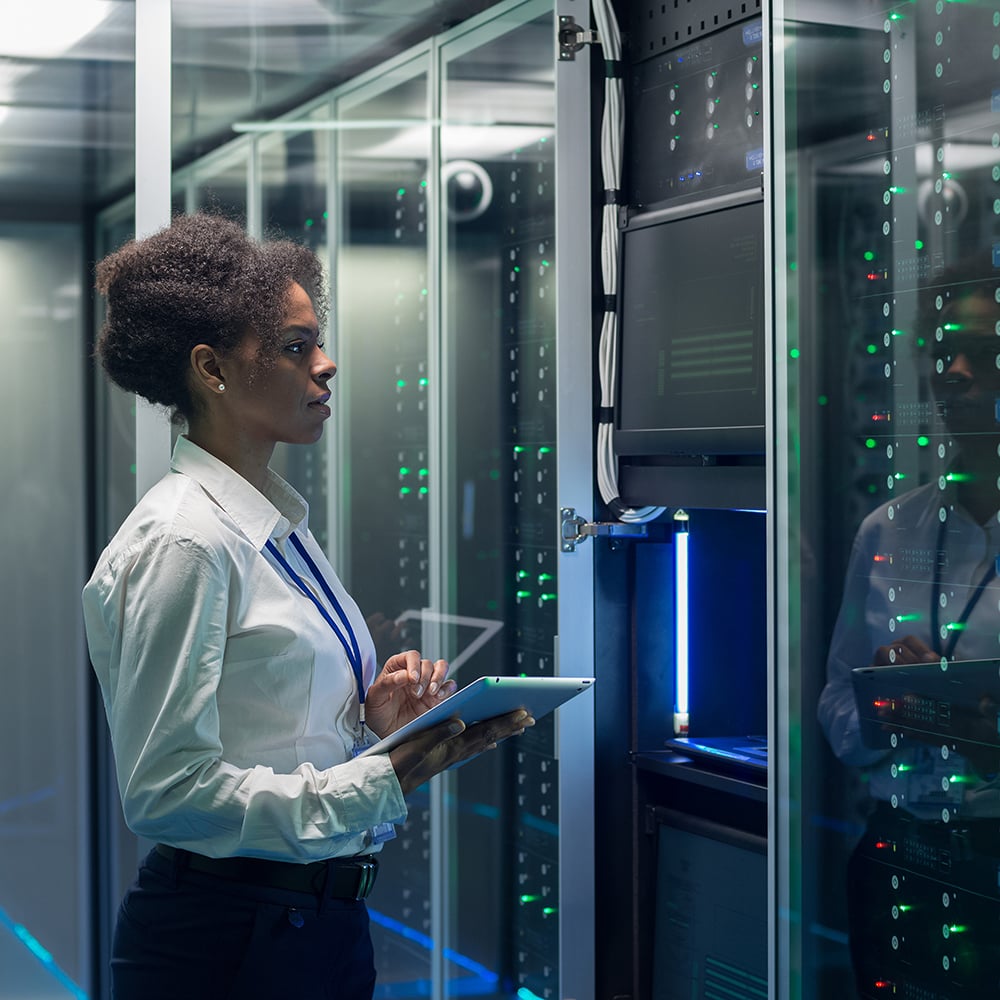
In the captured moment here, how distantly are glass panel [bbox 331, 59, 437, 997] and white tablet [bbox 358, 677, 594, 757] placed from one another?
108 cm

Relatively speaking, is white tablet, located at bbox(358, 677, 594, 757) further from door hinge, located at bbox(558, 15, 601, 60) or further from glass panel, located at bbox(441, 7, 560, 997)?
door hinge, located at bbox(558, 15, 601, 60)

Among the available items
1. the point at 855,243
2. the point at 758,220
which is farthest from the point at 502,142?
the point at 855,243

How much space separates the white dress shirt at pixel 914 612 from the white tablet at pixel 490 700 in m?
0.46

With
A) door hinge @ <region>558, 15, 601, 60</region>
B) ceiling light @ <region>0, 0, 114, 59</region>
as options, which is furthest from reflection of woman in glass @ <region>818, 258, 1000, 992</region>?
ceiling light @ <region>0, 0, 114, 59</region>

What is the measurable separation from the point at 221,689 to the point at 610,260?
1404 mm

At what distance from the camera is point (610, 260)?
2.64 meters

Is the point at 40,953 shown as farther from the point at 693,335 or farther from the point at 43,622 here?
the point at 693,335

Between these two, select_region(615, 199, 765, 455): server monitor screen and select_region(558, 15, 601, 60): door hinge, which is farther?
select_region(558, 15, 601, 60): door hinge

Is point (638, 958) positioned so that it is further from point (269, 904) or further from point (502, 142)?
point (502, 142)

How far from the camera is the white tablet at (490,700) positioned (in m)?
1.50

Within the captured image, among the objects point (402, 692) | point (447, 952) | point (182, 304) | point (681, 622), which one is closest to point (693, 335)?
point (681, 622)

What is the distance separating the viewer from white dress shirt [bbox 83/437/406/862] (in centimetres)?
147

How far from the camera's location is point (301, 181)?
257 centimetres

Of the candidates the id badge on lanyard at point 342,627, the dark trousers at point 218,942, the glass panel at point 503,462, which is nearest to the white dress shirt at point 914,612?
the id badge on lanyard at point 342,627
